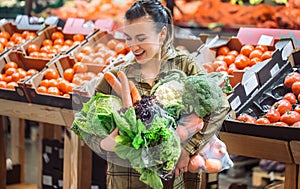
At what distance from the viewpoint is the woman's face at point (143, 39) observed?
2.32m

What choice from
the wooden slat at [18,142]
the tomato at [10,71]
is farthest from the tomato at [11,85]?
the wooden slat at [18,142]

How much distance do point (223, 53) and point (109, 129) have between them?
5.83 feet

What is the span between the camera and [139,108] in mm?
2174

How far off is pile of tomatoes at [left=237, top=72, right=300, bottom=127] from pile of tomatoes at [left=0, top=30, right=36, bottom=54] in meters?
2.09

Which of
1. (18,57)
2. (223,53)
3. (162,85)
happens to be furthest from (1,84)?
(162,85)

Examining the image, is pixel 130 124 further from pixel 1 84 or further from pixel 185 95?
pixel 1 84

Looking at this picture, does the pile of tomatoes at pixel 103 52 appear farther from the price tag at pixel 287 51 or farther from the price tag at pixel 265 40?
the price tag at pixel 287 51

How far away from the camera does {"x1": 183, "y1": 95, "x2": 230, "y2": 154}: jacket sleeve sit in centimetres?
226

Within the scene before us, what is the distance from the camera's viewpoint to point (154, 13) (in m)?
2.38

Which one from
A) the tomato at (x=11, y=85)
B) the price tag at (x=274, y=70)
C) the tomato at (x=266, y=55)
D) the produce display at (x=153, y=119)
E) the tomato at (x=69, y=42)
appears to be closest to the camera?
the produce display at (x=153, y=119)

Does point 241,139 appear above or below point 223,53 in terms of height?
below

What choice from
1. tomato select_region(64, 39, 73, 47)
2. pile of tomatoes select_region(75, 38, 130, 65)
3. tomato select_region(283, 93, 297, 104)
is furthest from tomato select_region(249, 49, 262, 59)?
tomato select_region(64, 39, 73, 47)

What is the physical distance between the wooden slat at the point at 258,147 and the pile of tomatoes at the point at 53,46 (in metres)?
1.61

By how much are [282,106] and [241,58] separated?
59 centimetres
